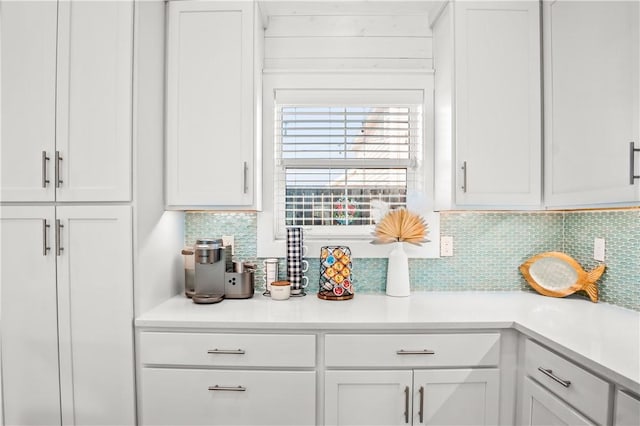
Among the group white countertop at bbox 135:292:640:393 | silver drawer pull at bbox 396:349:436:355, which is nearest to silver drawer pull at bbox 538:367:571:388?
white countertop at bbox 135:292:640:393

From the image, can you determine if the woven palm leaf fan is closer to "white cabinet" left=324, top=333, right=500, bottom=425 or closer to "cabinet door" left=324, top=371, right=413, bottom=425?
"white cabinet" left=324, top=333, right=500, bottom=425

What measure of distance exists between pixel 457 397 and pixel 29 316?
196cm

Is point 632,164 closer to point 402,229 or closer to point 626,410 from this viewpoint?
point 626,410

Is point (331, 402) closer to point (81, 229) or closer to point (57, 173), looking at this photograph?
point (81, 229)

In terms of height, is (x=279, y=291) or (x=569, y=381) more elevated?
(x=279, y=291)

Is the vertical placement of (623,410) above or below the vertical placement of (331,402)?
above

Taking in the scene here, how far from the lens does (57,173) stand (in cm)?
164

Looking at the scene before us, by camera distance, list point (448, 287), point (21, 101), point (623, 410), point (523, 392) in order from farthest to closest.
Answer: point (448, 287)
point (21, 101)
point (523, 392)
point (623, 410)

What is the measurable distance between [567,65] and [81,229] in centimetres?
238

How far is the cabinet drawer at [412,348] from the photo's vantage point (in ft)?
5.19

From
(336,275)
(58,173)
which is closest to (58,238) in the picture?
(58,173)

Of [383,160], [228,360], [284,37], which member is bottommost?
[228,360]

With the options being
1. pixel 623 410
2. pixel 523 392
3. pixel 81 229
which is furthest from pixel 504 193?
pixel 81 229

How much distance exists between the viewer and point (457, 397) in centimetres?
159
